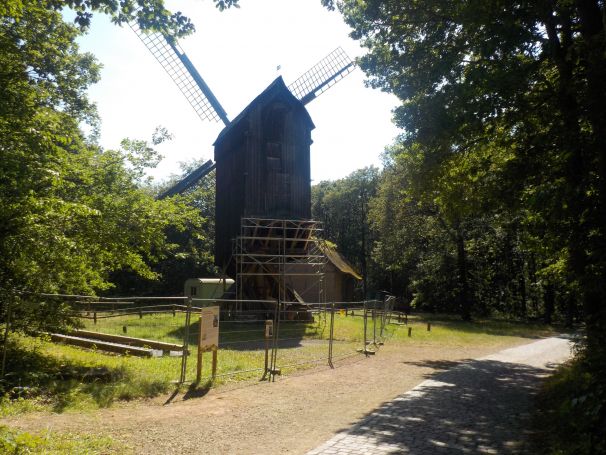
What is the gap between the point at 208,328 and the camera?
9.80m

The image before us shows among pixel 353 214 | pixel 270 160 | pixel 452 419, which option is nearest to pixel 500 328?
pixel 270 160

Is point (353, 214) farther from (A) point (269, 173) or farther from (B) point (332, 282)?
(A) point (269, 173)

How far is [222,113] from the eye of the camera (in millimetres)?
31906

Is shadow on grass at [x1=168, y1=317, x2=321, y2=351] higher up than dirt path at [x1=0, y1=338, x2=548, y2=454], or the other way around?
shadow on grass at [x1=168, y1=317, x2=321, y2=351]

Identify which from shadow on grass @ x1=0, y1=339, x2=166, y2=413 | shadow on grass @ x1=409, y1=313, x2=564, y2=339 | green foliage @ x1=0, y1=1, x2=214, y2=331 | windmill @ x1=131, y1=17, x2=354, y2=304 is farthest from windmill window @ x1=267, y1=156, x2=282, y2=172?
shadow on grass @ x1=0, y1=339, x2=166, y2=413

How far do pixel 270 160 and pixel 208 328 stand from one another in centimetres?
1738

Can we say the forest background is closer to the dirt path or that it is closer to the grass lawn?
the grass lawn

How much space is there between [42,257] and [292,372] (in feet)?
20.3

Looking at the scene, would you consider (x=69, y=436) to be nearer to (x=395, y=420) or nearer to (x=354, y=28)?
(x=395, y=420)

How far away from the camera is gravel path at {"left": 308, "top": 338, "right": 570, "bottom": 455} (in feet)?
20.4

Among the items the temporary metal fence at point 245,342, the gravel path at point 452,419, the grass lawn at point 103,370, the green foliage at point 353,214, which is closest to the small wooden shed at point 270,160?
the temporary metal fence at point 245,342

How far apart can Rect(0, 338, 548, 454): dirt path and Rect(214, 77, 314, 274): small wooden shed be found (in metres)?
15.3

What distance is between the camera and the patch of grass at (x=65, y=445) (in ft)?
16.2

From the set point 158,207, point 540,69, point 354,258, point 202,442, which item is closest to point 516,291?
point 354,258
